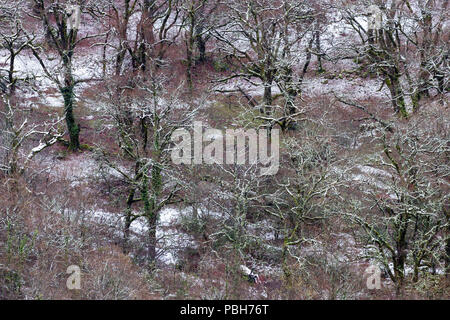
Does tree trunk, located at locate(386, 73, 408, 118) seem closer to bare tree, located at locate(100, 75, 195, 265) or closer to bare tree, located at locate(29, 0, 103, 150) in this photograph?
bare tree, located at locate(100, 75, 195, 265)

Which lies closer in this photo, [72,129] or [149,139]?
[149,139]

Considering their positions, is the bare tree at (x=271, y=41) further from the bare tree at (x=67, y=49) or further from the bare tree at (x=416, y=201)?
the bare tree at (x=416, y=201)

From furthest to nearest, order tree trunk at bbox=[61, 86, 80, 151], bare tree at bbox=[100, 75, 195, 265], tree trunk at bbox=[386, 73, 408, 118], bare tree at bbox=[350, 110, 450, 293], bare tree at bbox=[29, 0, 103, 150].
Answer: tree trunk at bbox=[61, 86, 80, 151], tree trunk at bbox=[386, 73, 408, 118], bare tree at bbox=[29, 0, 103, 150], bare tree at bbox=[100, 75, 195, 265], bare tree at bbox=[350, 110, 450, 293]

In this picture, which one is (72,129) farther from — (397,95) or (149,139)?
(397,95)

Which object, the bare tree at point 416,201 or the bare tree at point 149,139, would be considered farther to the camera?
the bare tree at point 149,139

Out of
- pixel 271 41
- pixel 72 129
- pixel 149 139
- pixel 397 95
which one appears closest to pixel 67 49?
pixel 72 129

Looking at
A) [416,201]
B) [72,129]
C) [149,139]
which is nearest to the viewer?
[416,201]

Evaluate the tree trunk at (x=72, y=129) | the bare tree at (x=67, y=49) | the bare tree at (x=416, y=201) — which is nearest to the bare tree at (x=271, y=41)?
the bare tree at (x=67, y=49)

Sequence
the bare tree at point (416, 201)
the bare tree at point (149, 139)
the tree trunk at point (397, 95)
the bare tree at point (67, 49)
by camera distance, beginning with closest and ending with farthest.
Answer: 1. the bare tree at point (416, 201)
2. the bare tree at point (149, 139)
3. the bare tree at point (67, 49)
4. the tree trunk at point (397, 95)

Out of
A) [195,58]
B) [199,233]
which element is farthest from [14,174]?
[195,58]

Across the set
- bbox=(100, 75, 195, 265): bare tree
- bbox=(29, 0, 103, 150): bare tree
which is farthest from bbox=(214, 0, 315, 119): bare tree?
bbox=(29, 0, 103, 150): bare tree

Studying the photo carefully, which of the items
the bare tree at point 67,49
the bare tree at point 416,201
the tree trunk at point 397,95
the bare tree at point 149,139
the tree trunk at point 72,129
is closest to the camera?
the bare tree at point 416,201
